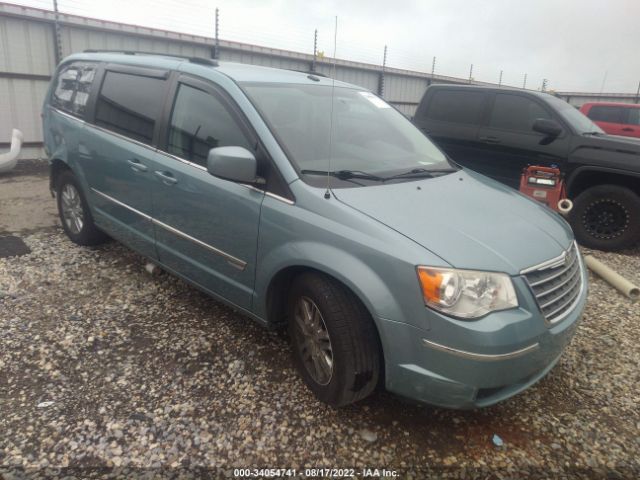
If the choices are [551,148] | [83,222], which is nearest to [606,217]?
[551,148]

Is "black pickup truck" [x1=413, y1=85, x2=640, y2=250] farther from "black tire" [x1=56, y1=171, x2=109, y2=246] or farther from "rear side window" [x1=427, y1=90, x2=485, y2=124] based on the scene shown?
"black tire" [x1=56, y1=171, x2=109, y2=246]

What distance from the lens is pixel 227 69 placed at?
10.4ft

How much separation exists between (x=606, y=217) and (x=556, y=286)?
3.71m

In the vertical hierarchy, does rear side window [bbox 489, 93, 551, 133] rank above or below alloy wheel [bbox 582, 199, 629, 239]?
above

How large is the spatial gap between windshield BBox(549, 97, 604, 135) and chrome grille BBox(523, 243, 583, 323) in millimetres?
3688

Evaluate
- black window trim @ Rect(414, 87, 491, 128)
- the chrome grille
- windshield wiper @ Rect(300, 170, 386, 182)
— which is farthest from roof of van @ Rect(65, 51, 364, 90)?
black window trim @ Rect(414, 87, 491, 128)

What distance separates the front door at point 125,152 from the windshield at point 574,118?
4675 mm

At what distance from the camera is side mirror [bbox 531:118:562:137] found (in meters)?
5.48

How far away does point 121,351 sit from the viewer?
299 cm

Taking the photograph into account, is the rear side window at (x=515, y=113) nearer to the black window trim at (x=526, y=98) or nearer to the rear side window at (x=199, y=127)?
the black window trim at (x=526, y=98)

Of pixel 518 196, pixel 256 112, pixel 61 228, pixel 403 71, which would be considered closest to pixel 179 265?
pixel 256 112

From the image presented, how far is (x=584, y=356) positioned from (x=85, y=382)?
3125mm

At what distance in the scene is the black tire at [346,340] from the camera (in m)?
2.24

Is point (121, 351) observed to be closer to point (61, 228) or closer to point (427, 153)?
point (427, 153)
